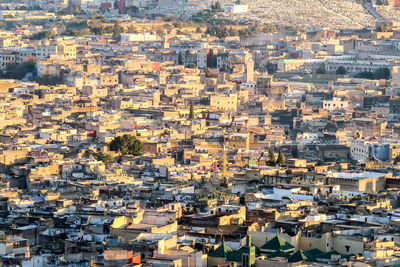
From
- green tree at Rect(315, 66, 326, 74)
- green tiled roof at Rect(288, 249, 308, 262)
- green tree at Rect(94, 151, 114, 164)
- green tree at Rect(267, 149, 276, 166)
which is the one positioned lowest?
green tree at Rect(315, 66, 326, 74)

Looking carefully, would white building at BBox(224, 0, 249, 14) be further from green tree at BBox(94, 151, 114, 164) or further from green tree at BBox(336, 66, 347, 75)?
green tree at BBox(94, 151, 114, 164)

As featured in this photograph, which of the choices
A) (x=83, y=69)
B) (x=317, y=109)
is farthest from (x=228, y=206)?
(x=83, y=69)

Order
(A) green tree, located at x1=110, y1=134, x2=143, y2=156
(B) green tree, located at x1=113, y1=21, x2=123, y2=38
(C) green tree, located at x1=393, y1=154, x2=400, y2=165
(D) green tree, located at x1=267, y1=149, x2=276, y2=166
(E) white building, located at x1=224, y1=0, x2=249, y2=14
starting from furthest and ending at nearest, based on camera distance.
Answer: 1. (E) white building, located at x1=224, y1=0, x2=249, y2=14
2. (B) green tree, located at x1=113, y1=21, x2=123, y2=38
3. (A) green tree, located at x1=110, y1=134, x2=143, y2=156
4. (C) green tree, located at x1=393, y1=154, x2=400, y2=165
5. (D) green tree, located at x1=267, y1=149, x2=276, y2=166

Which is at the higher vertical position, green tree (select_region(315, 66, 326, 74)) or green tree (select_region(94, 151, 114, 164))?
green tree (select_region(94, 151, 114, 164))

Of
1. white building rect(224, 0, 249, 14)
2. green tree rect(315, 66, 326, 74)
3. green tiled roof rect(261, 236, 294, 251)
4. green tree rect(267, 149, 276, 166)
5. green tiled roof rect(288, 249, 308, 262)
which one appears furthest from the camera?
white building rect(224, 0, 249, 14)

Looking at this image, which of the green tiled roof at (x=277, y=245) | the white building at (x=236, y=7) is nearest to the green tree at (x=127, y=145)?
the green tiled roof at (x=277, y=245)

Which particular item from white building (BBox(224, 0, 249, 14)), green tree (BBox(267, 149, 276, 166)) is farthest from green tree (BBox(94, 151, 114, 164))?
white building (BBox(224, 0, 249, 14))

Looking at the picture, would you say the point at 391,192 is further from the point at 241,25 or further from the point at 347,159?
the point at 241,25

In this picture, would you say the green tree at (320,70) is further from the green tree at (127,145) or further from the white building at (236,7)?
the green tree at (127,145)
